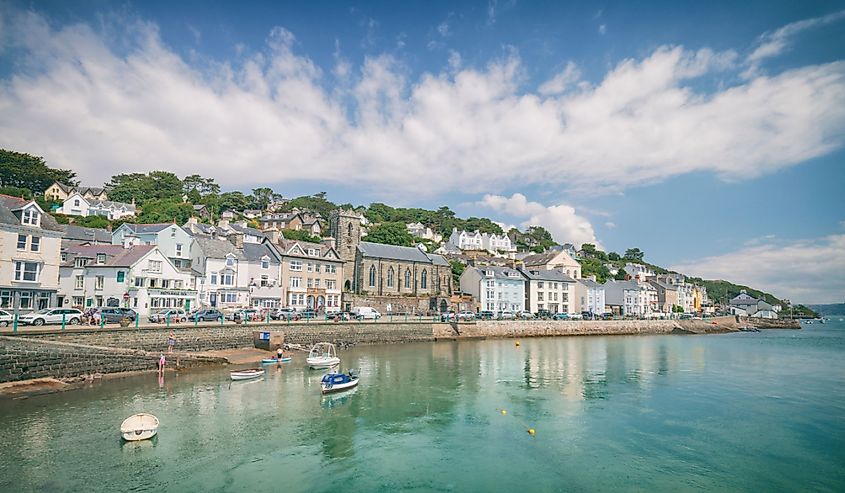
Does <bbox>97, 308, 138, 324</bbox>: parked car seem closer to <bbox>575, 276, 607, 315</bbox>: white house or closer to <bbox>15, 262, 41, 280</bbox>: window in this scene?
<bbox>15, 262, 41, 280</bbox>: window

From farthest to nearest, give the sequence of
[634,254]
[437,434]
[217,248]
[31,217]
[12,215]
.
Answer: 1. [634,254]
2. [217,248]
3. [31,217]
4. [12,215]
5. [437,434]

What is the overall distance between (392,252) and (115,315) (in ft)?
150

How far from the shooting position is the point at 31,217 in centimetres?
3759

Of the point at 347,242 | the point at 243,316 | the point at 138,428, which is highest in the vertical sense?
the point at 347,242

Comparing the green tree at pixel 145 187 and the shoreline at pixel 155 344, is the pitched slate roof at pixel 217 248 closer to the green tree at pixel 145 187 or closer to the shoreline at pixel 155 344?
the shoreline at pixel 155 344

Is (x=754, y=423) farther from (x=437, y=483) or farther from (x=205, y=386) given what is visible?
(x=205, y=386)

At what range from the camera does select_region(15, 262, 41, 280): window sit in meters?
36.5

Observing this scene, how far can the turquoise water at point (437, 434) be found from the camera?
16.4m

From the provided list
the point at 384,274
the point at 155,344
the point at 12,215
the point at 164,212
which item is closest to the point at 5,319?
the point at 155,344

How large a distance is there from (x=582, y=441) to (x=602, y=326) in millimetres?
57803

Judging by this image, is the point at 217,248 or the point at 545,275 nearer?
the point at 217,248

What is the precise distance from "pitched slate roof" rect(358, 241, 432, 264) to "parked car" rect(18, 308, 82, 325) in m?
42.2

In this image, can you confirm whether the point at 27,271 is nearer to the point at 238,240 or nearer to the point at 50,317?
the point at 50,317

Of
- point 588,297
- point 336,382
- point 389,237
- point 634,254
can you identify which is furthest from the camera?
point 634,254
